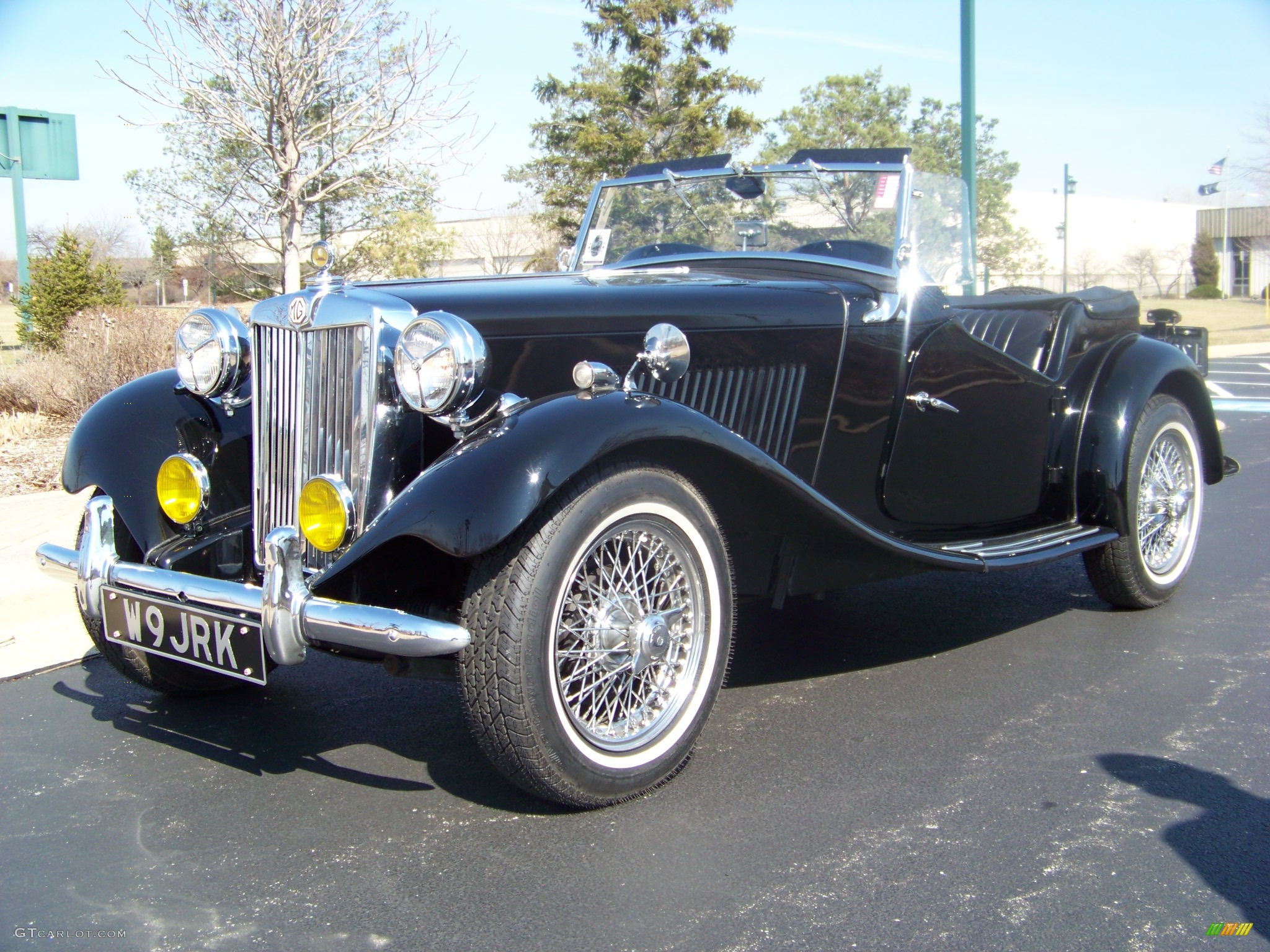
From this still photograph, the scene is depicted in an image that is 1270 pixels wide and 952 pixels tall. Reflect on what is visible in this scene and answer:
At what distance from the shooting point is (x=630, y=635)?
104 inches

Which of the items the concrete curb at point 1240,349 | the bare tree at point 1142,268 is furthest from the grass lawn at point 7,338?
the bare tree at point 1142,268

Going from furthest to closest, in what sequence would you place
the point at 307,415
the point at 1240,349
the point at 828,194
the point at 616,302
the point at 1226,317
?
the point at 1226,317
the point at 1240,349
the point at 828,194
the point at 616,302
the point at 307,415

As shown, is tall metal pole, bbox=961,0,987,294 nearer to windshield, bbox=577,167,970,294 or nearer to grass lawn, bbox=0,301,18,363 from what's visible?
windshield, bbox=577,167,970,294

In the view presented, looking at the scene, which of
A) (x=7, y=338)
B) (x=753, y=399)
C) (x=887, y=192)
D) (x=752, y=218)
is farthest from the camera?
(x=7, y=338)

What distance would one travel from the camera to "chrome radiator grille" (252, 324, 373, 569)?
2705 mm

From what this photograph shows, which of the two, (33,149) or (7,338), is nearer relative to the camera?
(33,149)

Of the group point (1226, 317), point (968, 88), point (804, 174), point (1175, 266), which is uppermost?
point (1175, 266)

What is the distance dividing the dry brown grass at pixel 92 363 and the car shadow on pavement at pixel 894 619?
22.0 feet

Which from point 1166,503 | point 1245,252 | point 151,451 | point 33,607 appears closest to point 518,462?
point 151,451

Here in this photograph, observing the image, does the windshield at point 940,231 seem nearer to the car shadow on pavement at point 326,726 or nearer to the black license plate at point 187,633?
the car shadow on pavement at point 326,726

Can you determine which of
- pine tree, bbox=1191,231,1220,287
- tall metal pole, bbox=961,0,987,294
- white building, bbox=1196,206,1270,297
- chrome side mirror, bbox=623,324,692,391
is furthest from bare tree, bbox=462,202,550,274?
white building, bbox=1196,206,1270,297

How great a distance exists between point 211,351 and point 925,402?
2.23m

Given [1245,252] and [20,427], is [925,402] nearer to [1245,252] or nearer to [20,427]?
[20,427]

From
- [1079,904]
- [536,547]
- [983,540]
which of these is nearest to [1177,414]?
[983,540]
